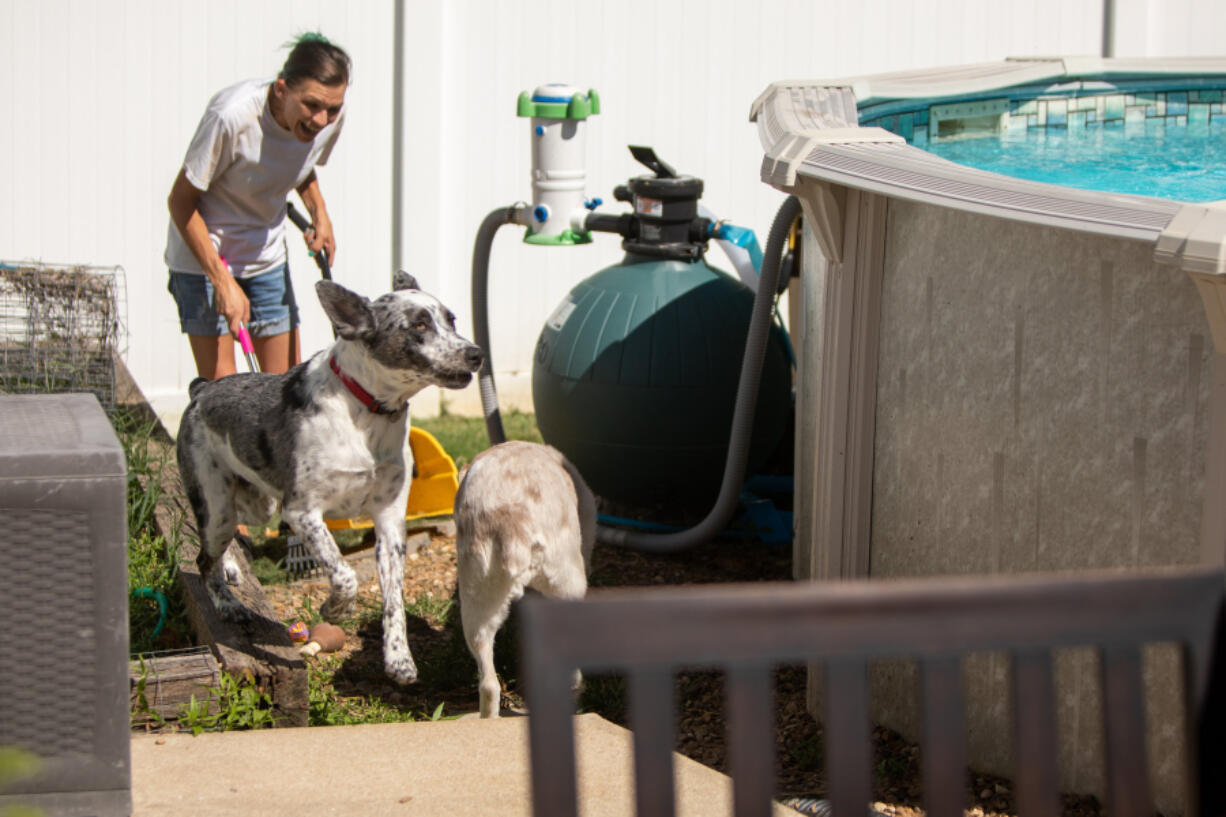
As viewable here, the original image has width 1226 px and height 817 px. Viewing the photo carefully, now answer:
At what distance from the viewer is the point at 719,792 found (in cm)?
314

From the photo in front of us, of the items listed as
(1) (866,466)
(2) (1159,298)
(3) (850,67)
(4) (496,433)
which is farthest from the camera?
(3) (850,67)

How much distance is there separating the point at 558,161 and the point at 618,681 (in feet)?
8.15

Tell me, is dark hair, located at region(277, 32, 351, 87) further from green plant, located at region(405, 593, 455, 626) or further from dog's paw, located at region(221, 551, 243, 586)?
green plant, located at region(405, 593, 455, 626)

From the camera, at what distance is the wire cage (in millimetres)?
5609

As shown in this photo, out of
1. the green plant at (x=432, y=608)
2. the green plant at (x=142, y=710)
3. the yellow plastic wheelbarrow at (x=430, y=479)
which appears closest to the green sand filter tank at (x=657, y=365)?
the yellow plastic wheelbarrow at (x=430, y=479)

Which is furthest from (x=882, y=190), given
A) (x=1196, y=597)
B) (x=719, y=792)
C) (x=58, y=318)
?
(x=58, y=318)

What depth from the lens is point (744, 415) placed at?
5340 mm

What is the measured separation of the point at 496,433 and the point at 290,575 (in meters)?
1.19

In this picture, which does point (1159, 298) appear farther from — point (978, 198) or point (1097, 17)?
point (1097, 17)

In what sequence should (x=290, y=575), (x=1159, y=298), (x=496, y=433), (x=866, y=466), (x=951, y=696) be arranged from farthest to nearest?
(x=496, y=433)
(x=290, y=575)
(x=866, y=466)
(x=1159, y=298)
(x=951, y=696)

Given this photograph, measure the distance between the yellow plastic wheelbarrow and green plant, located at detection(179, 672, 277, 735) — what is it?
210cm

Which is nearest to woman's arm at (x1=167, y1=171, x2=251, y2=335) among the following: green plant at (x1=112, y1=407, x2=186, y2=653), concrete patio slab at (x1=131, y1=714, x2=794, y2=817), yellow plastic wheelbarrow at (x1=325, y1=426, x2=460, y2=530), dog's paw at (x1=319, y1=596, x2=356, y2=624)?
green plant at (x1=112, y1=407, x2=186, y2=653)

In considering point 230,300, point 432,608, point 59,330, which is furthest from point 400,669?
point 59,330

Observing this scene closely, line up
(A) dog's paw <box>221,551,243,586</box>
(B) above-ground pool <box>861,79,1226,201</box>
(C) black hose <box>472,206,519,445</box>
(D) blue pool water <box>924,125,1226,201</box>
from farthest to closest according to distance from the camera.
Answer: (D) blue pool water <box>924,125,1226,201</box>
(B) above-ground pool <box>861,79,1226,201</box>
(C) black hose <box>472,206,519,445</box>
(A) dog's paw <box>221,551,243,586</box>
